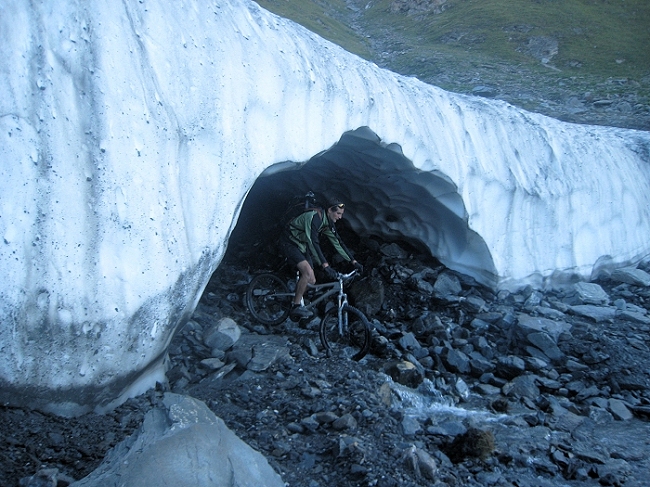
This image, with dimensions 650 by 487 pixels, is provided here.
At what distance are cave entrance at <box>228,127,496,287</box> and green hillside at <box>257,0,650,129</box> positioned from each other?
877 centimetres

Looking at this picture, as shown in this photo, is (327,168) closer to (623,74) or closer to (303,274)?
(303,274)

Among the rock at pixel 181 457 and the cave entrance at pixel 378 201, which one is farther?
the cave entrance at pixel 378 201

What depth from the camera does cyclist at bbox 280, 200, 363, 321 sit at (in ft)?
17.5

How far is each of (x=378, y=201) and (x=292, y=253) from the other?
192 centimetres

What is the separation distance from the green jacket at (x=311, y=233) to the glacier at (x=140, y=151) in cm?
80

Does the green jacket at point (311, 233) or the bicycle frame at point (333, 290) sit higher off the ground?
the green jacket at point (311, 233)

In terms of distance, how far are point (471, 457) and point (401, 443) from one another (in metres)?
0.45

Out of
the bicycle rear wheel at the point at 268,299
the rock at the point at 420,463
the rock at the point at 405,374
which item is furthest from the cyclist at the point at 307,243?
the rock at the point at 420,463

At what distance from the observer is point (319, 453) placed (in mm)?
3340

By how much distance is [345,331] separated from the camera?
16.8 ft

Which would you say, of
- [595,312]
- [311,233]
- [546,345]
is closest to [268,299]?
[311,233]

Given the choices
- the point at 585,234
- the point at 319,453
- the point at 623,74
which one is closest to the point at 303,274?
the point at 319,453

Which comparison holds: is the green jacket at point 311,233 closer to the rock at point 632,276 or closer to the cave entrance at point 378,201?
the cave entrance at point 378,201

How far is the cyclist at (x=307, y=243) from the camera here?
210 inches
